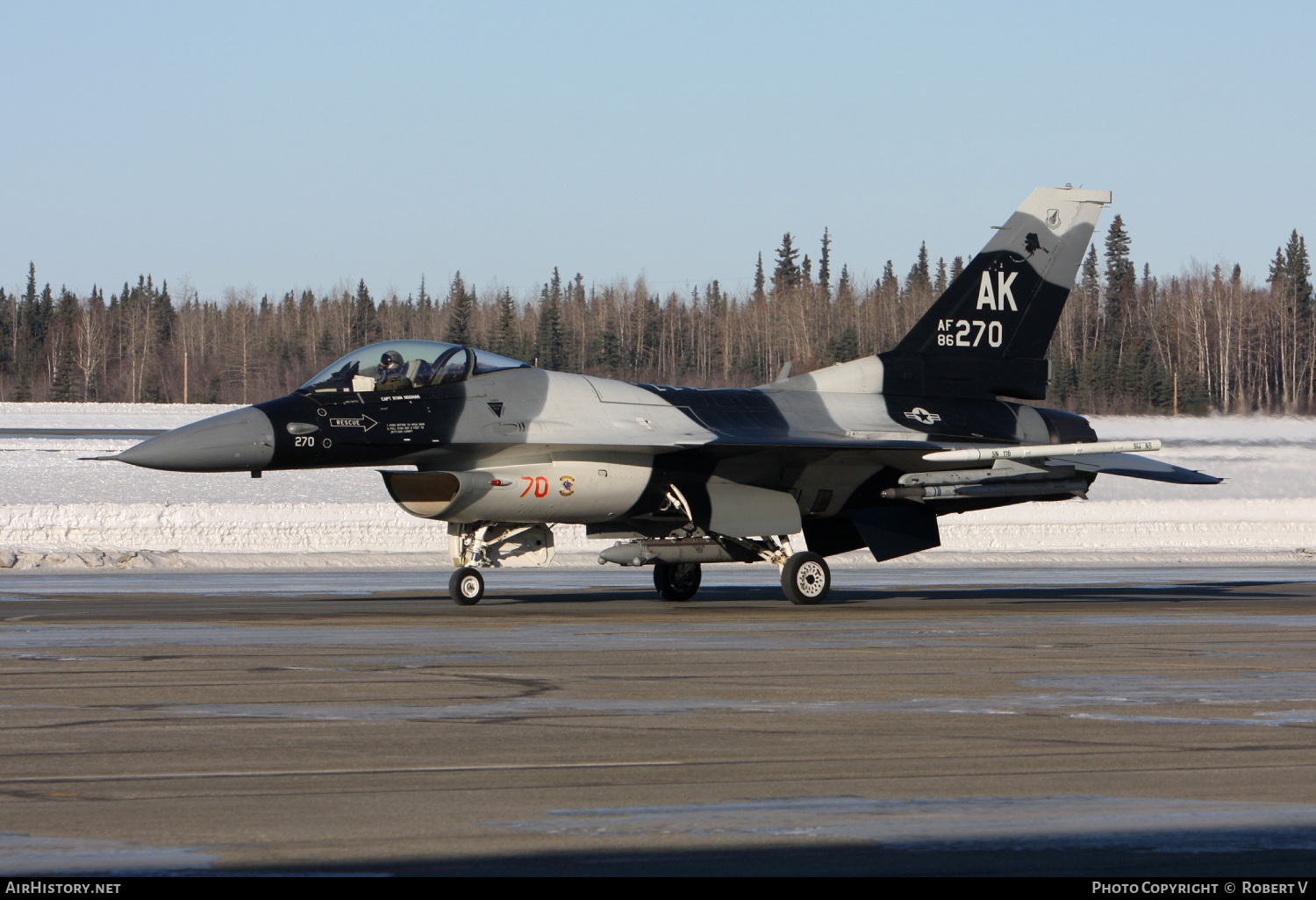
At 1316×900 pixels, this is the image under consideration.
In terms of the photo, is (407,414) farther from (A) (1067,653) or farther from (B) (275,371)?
(B) (275,371)

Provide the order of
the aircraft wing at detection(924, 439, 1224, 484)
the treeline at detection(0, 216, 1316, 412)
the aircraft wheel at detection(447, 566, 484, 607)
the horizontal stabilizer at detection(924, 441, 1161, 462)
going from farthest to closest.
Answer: the treeline at detection(0, 216, 1316, 412), the horizontal stabilizer at detection(924, 441, 1161, 462), the aircraft wing at detection(924, 439, 1224, 484), the aircraft wheel at detection(447, 566, 484, 607)

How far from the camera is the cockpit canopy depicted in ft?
48.9

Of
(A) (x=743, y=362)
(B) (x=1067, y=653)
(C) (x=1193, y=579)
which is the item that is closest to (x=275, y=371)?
(A) (x=743, y=362)

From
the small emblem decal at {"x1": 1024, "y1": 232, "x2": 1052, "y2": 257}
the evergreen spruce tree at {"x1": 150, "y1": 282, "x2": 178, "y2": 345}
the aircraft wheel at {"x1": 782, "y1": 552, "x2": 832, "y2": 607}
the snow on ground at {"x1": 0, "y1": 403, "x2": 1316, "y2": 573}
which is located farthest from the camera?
the evergreen spruce tree at {"x1": 150, "y1": 282, "x2": 178, "y2": 345}

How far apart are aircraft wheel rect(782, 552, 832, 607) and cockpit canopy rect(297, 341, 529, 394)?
162 inches

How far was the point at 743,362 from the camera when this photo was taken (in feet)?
336

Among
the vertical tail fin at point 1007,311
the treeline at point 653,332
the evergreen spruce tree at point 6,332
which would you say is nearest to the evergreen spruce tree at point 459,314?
the treeline at point 653,332

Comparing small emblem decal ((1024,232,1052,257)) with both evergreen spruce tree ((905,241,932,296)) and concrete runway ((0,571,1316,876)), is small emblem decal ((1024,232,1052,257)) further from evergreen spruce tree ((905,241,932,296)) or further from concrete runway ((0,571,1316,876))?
evergreen spruce tree ((905,241,932,296))

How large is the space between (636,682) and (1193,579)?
14.6 m

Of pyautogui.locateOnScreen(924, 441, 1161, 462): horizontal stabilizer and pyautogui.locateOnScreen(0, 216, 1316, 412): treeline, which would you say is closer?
pyautogui.locateOnScreen(924, 441, 1161, 462): horizontal stabilizer

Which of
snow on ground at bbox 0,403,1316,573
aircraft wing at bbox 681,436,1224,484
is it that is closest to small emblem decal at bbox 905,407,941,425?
aircraft wing at bbox 681,436,1224,484

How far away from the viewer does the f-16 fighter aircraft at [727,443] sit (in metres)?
14.9

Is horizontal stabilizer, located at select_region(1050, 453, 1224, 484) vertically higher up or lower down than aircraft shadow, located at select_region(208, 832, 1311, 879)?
higher up

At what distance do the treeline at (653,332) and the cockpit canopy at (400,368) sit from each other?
5874cm
